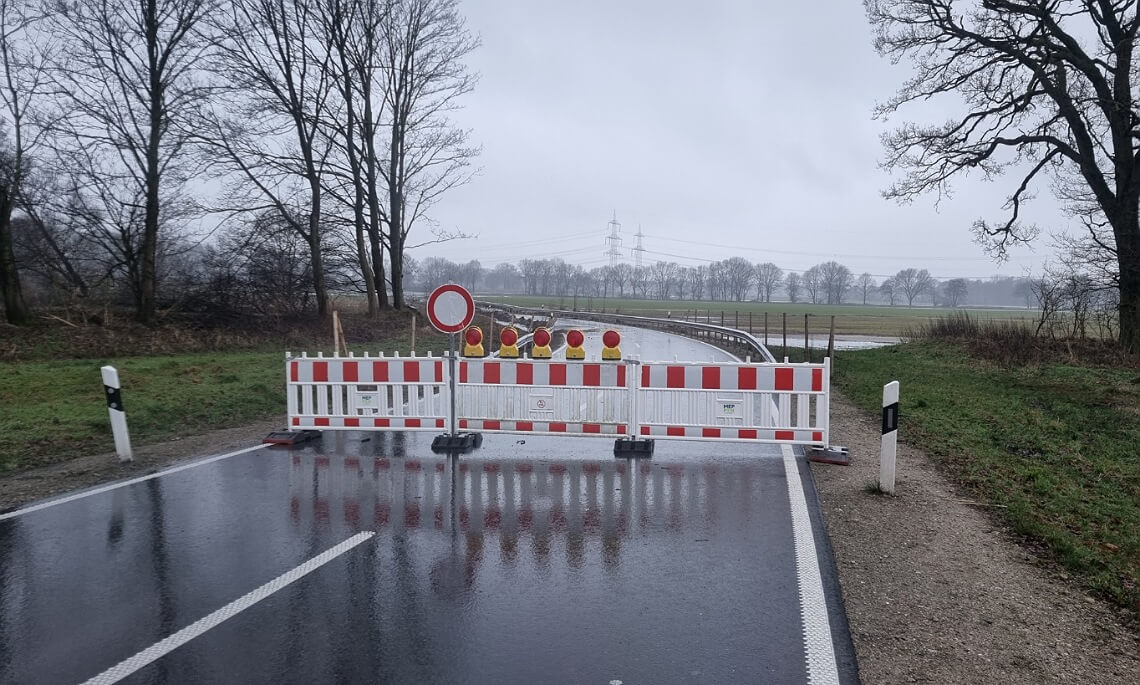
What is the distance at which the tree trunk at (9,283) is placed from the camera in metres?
20.4

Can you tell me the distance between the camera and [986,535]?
6082 millimetres

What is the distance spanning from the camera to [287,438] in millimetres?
9680

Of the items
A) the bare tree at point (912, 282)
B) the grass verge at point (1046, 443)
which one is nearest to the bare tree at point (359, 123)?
the grass verge at point (1046, 443)

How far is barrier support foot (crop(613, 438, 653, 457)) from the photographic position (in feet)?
29.7

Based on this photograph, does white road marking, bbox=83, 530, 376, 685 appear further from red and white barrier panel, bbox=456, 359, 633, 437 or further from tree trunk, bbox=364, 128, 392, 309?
tree trunk, bbox=364, 128, 392, 309

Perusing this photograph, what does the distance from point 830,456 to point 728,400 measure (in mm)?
1338

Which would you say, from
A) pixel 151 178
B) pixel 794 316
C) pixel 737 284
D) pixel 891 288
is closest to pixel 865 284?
pixel 891 288

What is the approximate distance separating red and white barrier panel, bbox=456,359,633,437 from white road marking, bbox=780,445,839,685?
2.86m

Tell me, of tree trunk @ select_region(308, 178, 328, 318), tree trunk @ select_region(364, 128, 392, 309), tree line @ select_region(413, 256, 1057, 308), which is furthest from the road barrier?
tree line @ select_region(413, 256, 1057, 308)

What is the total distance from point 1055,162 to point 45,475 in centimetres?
2804

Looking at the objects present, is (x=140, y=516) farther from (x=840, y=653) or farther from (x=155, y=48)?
(x=155, y=48)

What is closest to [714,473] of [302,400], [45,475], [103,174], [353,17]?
[302,400]

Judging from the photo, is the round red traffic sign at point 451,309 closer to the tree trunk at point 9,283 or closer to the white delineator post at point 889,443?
the white delineator post at point 889,443

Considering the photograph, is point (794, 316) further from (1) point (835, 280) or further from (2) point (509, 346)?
(1) point (835, 280)
